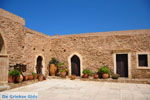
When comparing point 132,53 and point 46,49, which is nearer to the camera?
point 132,53

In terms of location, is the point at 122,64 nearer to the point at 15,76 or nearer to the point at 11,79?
the point at 15,76

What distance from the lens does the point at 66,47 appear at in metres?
10.8

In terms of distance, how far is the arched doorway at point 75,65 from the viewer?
35.0 ft

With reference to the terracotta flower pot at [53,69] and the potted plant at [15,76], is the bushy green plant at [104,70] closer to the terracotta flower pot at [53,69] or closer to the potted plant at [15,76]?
the terracotta flower pot at [53,69]

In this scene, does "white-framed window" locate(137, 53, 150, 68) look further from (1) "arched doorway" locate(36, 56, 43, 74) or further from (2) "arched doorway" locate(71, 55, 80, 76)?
(1) "arched doorway" locate(36, 56, 43, 74)

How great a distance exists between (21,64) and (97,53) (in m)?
5.42

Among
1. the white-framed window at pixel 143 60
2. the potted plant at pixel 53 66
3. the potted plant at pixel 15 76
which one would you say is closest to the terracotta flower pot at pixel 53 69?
the potted plant at pixel 53 66

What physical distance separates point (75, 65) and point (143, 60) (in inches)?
198

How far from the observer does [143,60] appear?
29.6 ft

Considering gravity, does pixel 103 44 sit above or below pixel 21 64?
above

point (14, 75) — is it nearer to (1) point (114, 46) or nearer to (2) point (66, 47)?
(2) point (66, 47)

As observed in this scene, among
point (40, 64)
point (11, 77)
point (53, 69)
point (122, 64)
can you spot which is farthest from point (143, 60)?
point (11, 77)

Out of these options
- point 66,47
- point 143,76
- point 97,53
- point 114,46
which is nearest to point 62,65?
point 66,47

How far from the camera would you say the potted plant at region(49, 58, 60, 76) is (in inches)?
412
